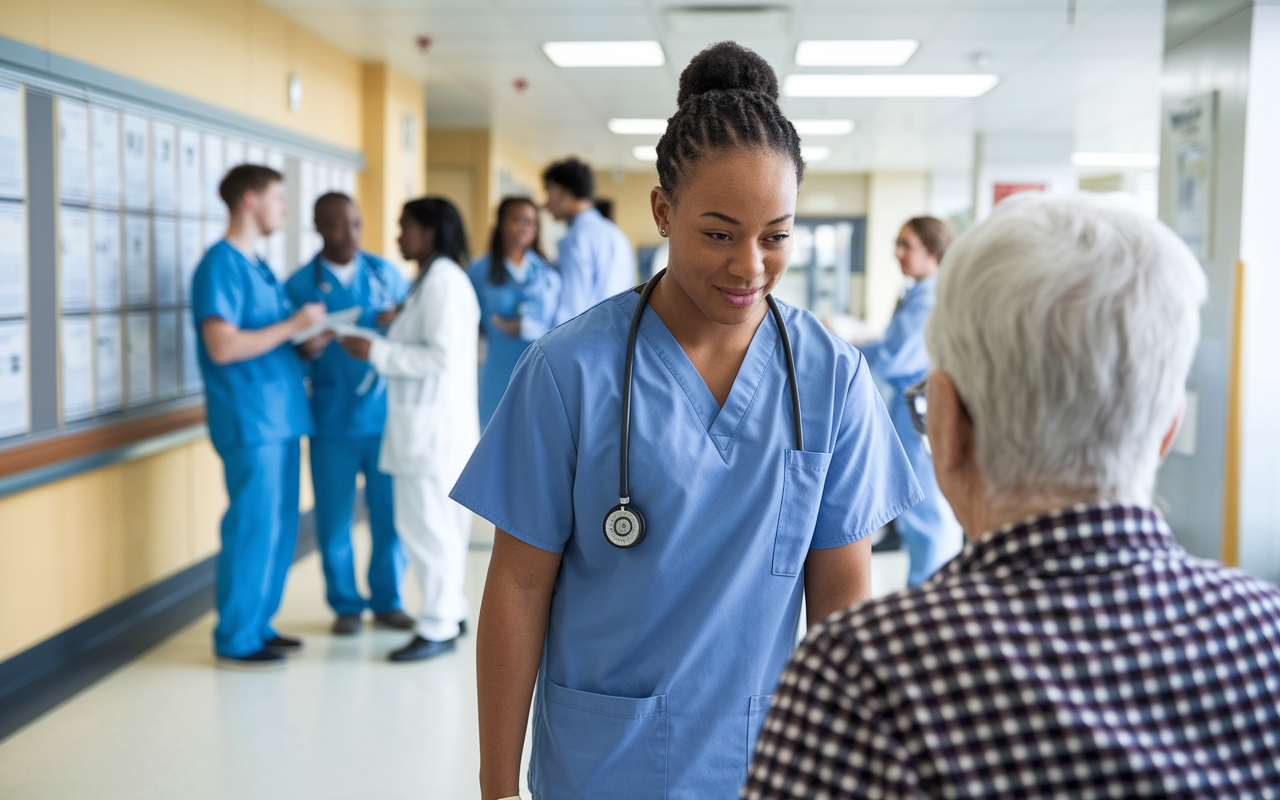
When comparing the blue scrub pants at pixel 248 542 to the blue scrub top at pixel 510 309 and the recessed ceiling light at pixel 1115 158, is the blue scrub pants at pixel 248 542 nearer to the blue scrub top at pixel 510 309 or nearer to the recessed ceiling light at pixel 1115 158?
the blue scrub top at pixel 510 309

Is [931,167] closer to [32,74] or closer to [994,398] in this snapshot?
[32,74]

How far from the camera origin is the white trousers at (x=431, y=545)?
327cm

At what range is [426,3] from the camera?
450 centimetres

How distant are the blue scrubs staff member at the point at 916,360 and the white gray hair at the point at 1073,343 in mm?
2956

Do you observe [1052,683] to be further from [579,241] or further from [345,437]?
[579,241]

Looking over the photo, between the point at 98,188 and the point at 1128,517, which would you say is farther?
the point at 98,188

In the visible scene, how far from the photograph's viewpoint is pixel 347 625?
356 centimetres

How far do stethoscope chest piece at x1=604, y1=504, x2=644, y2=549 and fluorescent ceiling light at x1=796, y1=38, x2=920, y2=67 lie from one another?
4.63 m

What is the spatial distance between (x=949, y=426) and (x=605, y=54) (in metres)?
5.24

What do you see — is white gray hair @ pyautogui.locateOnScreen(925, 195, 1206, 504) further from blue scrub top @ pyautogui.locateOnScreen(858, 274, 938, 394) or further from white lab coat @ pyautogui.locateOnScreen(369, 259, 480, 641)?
blue scrub top @ pyautogui.locateOnScreen(858, 274, 938, 394)

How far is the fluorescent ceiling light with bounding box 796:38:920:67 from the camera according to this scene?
5.18m

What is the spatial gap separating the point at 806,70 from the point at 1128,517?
573cm

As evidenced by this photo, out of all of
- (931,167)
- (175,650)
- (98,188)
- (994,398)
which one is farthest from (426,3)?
(931,167)

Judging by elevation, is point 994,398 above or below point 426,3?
below
